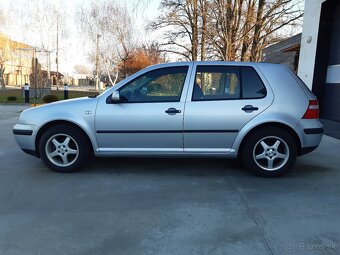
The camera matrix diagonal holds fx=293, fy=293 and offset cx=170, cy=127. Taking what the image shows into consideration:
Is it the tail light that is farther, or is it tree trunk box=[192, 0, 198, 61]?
tree trunk box=[192, 0, 198, 61]

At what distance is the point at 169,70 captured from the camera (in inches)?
176

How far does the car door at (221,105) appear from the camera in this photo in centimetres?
422

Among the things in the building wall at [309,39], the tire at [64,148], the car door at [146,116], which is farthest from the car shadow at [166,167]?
the building wall at [309,39]

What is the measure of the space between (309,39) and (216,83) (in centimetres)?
806

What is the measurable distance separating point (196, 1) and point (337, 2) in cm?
937

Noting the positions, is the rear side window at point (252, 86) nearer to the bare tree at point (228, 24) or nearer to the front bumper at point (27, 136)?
the front bumper at point (27, 136)

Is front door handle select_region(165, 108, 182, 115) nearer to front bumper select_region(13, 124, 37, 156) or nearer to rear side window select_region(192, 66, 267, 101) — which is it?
rear side window select_region(192, 66, 267, 101)

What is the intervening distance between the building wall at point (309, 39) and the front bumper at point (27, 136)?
9491 mm

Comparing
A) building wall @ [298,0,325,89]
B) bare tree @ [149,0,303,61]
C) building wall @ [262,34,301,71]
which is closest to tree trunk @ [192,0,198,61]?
bare tree @ [149,0,303,61]

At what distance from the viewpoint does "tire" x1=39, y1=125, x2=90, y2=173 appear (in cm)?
440

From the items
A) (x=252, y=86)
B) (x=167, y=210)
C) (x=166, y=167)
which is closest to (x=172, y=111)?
(x=166, y=167)

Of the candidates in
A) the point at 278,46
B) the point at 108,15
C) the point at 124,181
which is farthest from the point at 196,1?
the point at 124,181

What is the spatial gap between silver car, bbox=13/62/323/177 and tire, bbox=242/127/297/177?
14 mm

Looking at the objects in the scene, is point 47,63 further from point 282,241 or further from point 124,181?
point 282,241
